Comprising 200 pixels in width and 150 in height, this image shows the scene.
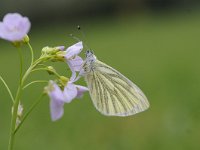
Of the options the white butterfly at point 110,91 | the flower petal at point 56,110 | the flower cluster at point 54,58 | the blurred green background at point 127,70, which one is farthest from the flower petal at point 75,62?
the blurred green background at point 127,70

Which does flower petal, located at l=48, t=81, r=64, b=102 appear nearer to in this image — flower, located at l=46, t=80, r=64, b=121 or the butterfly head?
flower, located at l=46, t=80, r=64, b=121

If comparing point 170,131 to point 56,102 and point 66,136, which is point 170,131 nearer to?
point 66,136

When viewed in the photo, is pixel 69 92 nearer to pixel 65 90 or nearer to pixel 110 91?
pixel 65 90

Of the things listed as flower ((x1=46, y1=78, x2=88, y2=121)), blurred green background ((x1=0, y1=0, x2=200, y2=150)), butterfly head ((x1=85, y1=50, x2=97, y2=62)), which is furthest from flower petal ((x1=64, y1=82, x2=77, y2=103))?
blurred green background ((x1=0, y1=0, x2=200, y2=150))

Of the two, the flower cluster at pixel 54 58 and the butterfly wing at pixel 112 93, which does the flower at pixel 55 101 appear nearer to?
the flower cluster at pixel 54 58

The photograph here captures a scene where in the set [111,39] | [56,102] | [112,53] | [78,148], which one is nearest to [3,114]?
[78,148]

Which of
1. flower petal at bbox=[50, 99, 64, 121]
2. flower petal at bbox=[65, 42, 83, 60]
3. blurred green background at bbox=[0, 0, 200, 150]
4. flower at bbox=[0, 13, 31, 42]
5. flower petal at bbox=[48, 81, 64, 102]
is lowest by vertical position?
blurred green background at bbox=[0, 0, 200, 150]
